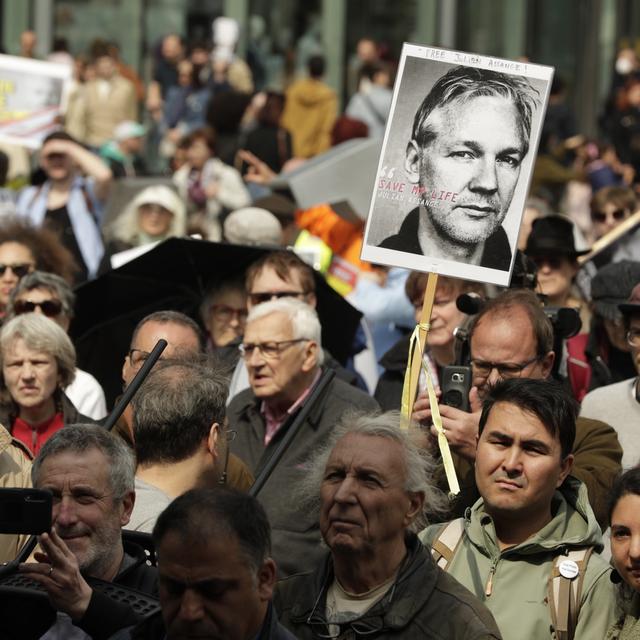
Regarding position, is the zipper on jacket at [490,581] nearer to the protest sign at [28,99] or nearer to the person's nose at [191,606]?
the person's nose at [191,606]

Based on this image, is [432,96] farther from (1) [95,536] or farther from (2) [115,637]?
(2) [115,637]

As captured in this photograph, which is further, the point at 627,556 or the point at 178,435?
the point at 178,435

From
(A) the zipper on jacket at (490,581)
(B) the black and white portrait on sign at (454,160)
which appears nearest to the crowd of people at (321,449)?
(A) the zipper on jacket at (490,581)

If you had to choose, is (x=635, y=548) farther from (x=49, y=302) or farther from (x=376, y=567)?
(x=49, y=302)

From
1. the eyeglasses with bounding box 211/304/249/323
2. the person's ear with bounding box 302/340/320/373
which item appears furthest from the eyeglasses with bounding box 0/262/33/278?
the person's ear with bounding box 302/340/320/373

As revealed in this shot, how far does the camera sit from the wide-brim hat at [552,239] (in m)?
8.72

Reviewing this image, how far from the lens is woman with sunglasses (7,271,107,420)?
802cm

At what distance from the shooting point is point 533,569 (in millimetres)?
5371

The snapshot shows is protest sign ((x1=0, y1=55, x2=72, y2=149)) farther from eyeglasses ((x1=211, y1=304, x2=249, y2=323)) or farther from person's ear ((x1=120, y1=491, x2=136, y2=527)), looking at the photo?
person's ear ((x1=120, y1=491, x2=136, y2=527))

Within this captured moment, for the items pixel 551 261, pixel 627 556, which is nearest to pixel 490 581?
pixel 627 556

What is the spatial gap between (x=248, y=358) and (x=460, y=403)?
137 cm

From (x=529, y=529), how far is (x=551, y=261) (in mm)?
3436

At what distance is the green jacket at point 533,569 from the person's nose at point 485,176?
3.93 feet

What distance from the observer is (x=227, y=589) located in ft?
13.7
